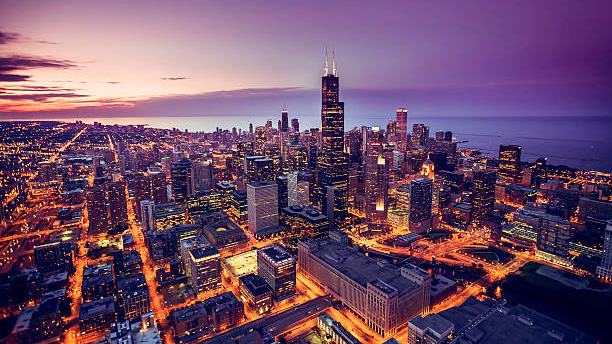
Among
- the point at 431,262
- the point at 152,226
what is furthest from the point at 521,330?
the point at 152,226

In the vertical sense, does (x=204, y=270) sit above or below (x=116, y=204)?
below

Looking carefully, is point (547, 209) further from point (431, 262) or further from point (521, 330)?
point (521, 330)

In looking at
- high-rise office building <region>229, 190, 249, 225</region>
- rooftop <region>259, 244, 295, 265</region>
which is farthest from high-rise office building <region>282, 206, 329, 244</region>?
high-rise office building <region>229, 190, 249, 225</region>

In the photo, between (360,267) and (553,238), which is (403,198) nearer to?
(553,238)

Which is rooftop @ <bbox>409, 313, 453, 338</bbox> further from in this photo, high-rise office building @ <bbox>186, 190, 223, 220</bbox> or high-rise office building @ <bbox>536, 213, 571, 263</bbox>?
high-rise office building @ <bbox>186, 190, 223, 220</bbox>

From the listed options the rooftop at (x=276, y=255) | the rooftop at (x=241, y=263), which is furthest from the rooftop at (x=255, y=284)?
the rooftop at (x=241, y=263)

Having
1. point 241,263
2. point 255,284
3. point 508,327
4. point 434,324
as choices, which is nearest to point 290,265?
point 255,284
